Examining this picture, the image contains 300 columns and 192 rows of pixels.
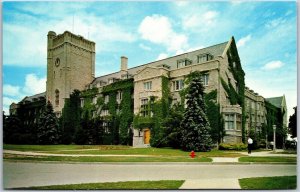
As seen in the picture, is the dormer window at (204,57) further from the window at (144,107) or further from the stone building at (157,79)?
the window at (144,107)

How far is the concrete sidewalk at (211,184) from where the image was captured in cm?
1060

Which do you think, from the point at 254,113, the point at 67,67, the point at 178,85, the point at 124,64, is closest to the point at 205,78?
the point at 178,85

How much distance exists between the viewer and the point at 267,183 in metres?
10.9

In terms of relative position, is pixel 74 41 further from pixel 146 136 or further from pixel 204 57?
pixel 204 57

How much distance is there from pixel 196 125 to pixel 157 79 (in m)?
7.08

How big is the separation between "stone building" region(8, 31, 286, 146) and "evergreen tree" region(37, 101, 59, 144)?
5.05 meters

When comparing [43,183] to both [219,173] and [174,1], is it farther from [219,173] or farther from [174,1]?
[174,1]

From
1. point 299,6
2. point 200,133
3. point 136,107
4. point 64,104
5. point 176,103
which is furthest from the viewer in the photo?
point 64,104

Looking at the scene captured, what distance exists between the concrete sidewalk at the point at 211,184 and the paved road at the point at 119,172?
0.39 metres

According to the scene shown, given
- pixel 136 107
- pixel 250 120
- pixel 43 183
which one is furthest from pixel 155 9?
pixel 250 120

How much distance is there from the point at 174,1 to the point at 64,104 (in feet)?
67.9

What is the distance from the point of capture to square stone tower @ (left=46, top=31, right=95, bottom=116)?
29.3 m

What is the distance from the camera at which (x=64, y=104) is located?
3206cm

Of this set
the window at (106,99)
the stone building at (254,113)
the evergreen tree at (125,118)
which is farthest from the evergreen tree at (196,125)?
the window at (106,99)
